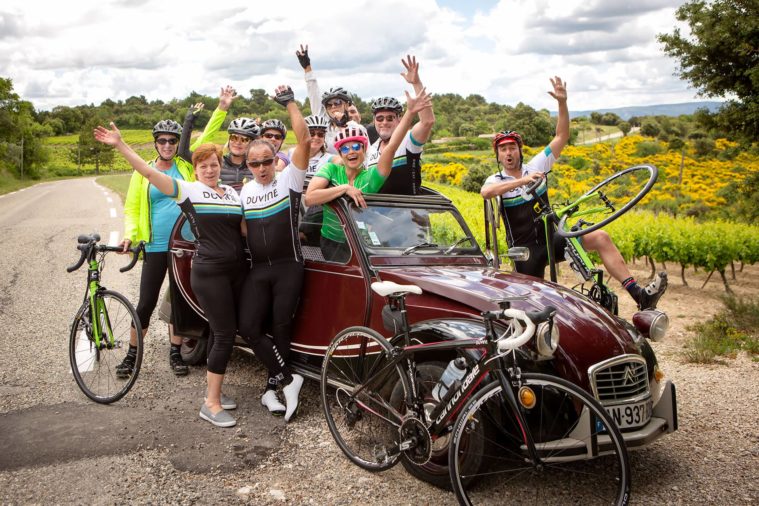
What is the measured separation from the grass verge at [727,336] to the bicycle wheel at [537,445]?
11.5 ft

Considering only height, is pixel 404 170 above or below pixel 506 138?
below

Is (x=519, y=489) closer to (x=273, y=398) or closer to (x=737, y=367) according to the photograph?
(x=273, y=398)

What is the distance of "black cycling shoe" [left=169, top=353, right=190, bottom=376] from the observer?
649cm

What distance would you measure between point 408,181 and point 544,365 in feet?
8.42

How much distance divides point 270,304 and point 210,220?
84 cm

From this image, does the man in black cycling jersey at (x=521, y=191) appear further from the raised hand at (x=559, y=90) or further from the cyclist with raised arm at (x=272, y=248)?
the cyclist with raised arm at (x=272, y=248)

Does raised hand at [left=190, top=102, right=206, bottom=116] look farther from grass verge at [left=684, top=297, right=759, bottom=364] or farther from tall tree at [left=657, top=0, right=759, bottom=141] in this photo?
tall tree at [left=657, top=0, right=759, bottom=141]

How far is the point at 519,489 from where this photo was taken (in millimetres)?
4133

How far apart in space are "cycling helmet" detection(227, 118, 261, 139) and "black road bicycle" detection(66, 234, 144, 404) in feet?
4.97

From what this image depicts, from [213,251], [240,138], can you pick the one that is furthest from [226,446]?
[240,138]

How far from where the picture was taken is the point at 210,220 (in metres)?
5.34

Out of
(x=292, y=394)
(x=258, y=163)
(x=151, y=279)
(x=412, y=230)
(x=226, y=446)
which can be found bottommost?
(x=226, y=446)

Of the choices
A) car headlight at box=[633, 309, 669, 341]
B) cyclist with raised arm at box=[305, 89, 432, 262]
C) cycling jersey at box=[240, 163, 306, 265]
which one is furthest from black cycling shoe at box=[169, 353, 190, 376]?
car headlight at box=[633, 309, 669, 341]

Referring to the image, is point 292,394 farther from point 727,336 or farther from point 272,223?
point 727,336
